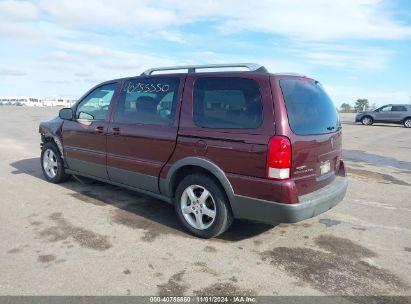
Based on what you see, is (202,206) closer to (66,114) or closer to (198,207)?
(198,207)

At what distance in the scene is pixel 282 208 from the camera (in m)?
3.74

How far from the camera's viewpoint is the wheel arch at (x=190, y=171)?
4.04 meters

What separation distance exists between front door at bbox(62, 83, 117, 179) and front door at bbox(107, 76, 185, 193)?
0.22m

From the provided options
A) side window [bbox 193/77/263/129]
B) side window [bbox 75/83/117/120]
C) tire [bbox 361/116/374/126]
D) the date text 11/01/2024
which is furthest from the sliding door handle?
tire [bbox 361/116/374/126]

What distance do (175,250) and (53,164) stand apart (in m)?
3.61

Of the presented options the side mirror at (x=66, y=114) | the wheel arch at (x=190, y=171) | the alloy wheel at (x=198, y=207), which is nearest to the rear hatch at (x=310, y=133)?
the wheel arch at (x=190, y=171)

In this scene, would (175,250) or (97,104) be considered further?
(97,104)

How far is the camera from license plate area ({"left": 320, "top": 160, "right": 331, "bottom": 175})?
4.26m

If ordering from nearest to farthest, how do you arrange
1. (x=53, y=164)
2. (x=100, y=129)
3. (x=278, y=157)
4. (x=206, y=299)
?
(x=206, y=299), (x=278, y=157), (x=100, y=129), (x=53, y=164)

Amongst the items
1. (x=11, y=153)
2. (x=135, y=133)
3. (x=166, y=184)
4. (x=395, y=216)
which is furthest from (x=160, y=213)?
(x=11, y=153)

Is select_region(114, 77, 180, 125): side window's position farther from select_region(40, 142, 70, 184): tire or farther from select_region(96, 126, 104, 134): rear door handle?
select_region(40, 142, 70, 184): tire

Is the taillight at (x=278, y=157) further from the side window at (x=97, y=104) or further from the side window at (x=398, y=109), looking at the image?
the side window at (x=398, y=109)

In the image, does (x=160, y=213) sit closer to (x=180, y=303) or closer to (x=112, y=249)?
(x=112, y=249)

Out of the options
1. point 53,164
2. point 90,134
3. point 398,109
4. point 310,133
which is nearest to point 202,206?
point 310,133
